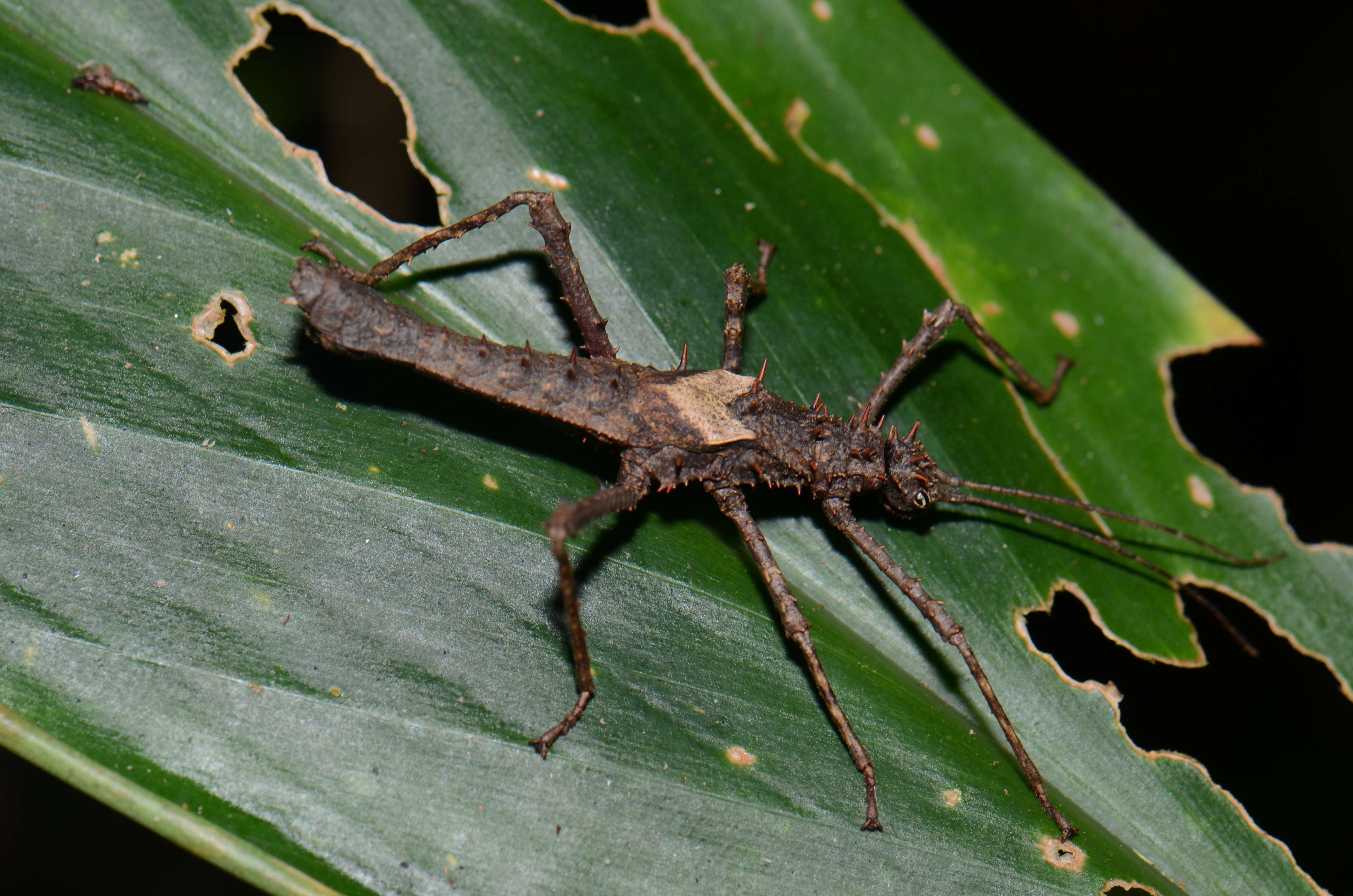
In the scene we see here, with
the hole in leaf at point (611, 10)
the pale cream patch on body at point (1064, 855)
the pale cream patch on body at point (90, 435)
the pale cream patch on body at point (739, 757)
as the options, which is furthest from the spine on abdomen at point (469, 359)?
the pale cream patch on body at point (1064, 855)

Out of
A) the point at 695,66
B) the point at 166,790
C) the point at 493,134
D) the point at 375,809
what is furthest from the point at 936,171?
the point at 166,790

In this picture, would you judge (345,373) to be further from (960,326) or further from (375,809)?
(960,326)

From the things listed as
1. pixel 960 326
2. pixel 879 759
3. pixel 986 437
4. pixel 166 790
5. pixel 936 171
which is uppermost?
pixel 936 171

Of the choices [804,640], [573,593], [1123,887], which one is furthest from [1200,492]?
[573,593]

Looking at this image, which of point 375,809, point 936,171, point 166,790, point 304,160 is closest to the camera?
point 166,790

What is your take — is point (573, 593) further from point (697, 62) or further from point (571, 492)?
point (697, 62)

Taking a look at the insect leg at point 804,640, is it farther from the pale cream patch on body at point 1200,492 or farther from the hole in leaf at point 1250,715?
the pale cream patch on body at point 1200,492
